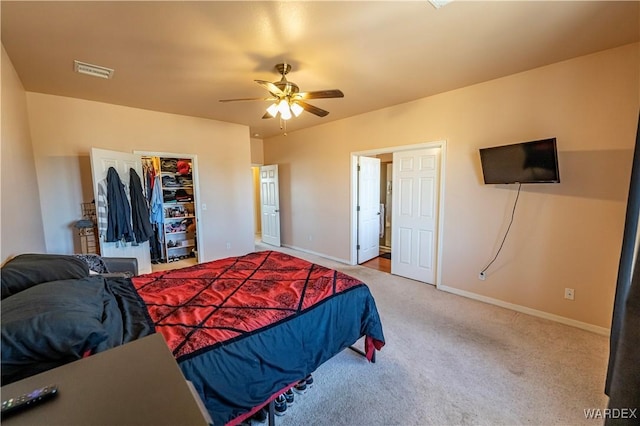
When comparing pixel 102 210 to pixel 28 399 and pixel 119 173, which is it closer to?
pixel 119 173

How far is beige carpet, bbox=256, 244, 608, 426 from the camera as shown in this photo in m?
1.68

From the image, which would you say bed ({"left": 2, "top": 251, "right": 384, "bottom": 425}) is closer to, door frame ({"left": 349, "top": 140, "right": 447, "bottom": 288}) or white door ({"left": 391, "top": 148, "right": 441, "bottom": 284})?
door frame ({"left": 349, "top": 140, "right": 447, "bottom": 288})

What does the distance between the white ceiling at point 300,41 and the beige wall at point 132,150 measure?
0.42m

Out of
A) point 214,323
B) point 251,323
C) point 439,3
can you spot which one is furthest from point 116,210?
point 439,3

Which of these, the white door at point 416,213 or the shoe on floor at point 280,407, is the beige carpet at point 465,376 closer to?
the shoe on floor at point 280,407

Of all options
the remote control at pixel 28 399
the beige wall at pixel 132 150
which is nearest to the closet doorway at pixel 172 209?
the beige wall at pixel 132 150

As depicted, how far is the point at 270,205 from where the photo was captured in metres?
6.26

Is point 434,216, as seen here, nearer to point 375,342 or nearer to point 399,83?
point 399,83

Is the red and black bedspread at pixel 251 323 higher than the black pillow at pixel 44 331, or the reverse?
the black pillow at pixel 44 331

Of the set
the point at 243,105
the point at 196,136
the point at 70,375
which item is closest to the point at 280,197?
the point at 196,136

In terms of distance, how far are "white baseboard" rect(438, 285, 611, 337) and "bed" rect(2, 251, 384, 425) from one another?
1901 mm

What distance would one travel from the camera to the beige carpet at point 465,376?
1.68 m

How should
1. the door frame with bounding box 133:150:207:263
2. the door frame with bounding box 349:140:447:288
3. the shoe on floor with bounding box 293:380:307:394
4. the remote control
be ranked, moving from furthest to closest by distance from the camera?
the door frame with bounding box 133:150:207:263, the door frame with bounding box 349:140:447:288, the shoe on floor with bounding box 293:380:307:394, the remote control

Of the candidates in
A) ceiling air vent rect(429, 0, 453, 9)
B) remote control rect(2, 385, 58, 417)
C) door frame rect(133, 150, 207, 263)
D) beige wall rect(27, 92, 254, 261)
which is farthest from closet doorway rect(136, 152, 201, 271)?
remote control rect(2, 385, 58, 417)
